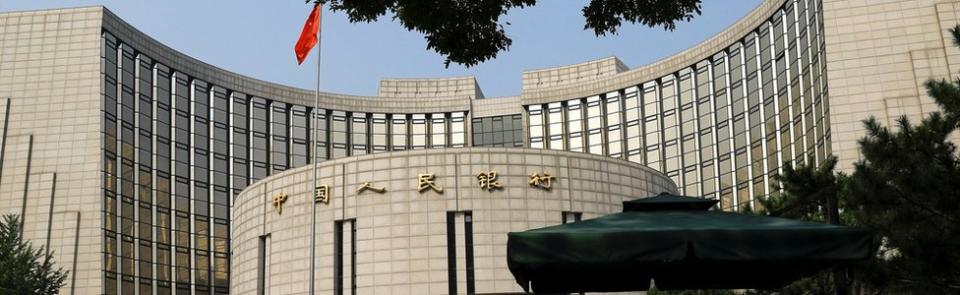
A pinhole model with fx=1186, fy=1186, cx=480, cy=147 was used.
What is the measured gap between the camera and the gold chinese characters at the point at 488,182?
48.4 m

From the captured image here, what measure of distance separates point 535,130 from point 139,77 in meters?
27.1

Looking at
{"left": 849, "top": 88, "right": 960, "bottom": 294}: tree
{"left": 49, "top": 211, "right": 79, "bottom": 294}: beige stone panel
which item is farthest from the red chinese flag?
{"left": 849, "top": 88, "right": 960, "bottom": 294}: tree

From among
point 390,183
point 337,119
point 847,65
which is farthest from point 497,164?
point 337,119

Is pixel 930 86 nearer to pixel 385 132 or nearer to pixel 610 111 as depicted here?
pixel 610 111

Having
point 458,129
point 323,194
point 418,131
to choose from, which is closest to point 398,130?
point 418,131

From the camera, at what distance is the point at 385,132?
3354 inches

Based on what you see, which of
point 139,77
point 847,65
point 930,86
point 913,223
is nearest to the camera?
point 913,223

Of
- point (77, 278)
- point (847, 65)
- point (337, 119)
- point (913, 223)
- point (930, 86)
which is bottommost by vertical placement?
point (913, 223)

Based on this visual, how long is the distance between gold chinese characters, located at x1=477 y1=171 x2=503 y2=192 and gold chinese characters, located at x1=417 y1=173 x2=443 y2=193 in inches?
65.9

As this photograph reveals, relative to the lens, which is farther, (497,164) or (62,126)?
(62,126)

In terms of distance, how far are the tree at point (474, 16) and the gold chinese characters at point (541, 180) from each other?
35.5m

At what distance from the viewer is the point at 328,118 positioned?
3312 inches

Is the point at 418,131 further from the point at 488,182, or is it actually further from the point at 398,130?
the point at 488,182

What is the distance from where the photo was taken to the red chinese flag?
171 feet
